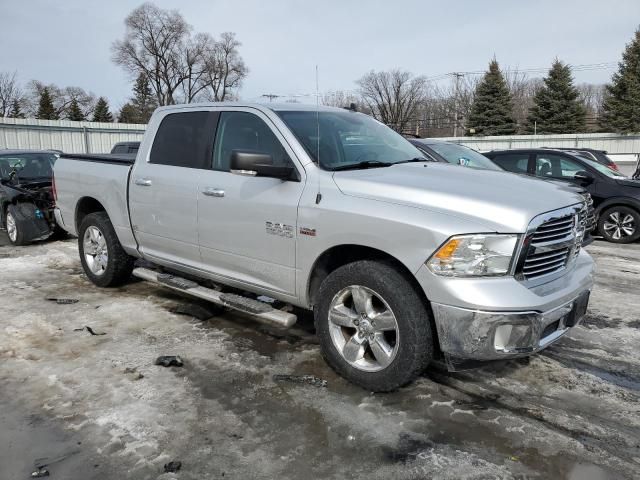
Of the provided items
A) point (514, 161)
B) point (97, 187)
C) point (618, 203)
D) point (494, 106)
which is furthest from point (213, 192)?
point (494, 106)

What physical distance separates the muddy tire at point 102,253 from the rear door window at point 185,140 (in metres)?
1.15

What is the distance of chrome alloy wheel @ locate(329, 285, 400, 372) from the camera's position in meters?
3.35

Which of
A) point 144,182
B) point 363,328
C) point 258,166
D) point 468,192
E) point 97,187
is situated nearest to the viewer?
point 468,192

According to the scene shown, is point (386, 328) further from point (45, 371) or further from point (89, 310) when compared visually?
point (89, 310)

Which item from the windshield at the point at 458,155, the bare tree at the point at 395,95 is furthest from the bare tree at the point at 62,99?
the windshield at the point at 458,155

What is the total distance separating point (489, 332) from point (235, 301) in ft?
6.79

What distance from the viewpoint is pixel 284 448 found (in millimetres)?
2871

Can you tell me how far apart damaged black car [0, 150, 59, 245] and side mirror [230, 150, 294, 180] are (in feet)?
21.0

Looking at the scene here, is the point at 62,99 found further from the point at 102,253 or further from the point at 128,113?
the point at 102,253

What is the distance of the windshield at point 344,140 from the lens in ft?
12.9

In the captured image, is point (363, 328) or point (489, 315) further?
point (363, 328)

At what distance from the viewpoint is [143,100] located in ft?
Answer: 203

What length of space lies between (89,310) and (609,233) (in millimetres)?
8680

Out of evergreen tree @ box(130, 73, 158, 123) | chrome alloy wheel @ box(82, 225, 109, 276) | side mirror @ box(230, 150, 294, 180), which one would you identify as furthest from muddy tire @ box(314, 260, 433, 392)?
evergreen tree @ box(130, 73, 158, 123)
